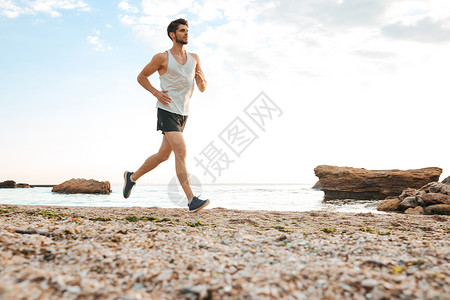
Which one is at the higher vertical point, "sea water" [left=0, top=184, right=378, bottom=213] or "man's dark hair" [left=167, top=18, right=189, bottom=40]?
"man's dark hair" [left=167, top=18, right=189, bottom=40]

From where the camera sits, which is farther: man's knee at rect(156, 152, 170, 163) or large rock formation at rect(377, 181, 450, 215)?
large rock formation at rect(377, 181, 450, 215)

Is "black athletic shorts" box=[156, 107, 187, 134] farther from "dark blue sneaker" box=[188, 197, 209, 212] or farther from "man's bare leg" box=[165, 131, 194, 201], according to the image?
"dark blue sneaker" box=[188, 197, 209, 212]

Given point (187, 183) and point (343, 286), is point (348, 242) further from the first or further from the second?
point (187, 183)

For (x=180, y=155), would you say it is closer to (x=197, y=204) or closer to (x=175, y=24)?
(x=197, y=204)

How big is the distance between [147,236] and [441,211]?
889 cm

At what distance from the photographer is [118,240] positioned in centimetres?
295

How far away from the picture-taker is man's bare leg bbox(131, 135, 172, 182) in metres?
5.42

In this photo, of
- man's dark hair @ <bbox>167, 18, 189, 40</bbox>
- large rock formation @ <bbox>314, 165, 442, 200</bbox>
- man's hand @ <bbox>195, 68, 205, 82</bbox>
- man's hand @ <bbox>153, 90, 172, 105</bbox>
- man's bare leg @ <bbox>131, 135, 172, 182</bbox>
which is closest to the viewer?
man's hand @ <bbox>153, 90, 172, 105</bbox>

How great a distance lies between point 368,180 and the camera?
28.1m

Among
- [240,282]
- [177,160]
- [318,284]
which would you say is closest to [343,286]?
[318,284]

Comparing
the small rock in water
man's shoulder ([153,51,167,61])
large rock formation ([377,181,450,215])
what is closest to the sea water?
large rock formation ([377,181,450,215])

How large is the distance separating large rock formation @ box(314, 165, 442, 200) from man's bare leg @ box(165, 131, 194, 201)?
21486mm

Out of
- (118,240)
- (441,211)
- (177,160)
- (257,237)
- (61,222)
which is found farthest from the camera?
(441,211)

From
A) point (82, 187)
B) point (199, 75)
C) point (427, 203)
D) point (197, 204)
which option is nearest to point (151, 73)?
point (199, 75)
